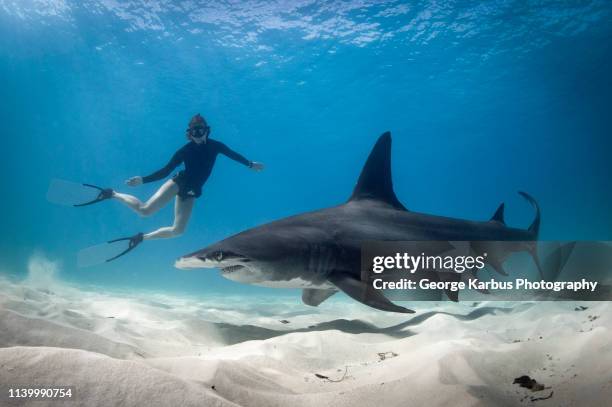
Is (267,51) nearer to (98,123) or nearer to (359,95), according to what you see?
(359,95)

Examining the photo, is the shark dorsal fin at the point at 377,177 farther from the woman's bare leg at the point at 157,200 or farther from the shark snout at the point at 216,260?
the woman's bare leg at the point at 157,200

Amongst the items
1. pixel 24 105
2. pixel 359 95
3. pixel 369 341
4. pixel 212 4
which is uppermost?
pixel 24 105

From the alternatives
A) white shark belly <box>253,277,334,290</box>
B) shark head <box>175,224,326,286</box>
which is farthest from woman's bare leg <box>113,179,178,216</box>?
white shark belly <box>253,277,334,290</box>

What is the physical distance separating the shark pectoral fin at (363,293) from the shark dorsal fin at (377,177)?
175 cm

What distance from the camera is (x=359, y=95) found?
40.5 meters

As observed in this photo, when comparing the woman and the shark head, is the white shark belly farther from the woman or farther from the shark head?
the woman

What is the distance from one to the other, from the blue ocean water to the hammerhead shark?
19.6 meters

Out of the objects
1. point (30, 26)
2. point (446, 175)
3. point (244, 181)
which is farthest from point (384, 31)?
point (244, 181)

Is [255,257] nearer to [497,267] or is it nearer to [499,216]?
[497,267]

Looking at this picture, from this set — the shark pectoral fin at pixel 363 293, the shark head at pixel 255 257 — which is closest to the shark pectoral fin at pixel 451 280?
the shark pectoral fin at pixel 363 293

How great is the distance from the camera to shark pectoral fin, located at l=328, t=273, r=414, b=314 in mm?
3592

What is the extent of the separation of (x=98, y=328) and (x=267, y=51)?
29.1m

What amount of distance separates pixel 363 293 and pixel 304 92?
128 feet

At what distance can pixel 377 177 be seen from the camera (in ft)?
18.9
